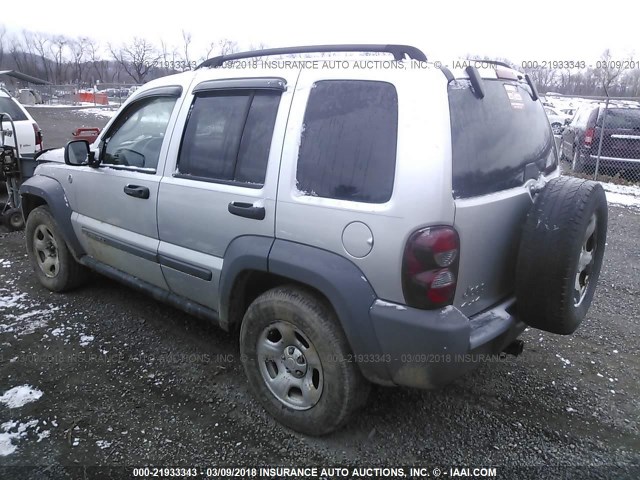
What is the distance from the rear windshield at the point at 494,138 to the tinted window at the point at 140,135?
1998 millimetres

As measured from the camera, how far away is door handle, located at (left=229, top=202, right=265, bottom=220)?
264 centimetres

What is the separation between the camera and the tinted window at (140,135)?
3424mm

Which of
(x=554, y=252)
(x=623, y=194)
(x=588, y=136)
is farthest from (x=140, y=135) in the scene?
(x=588, y=136)

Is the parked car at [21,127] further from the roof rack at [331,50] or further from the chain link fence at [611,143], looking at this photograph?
the chain link fence at [611,143]

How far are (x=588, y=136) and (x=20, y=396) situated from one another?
35.9 ft

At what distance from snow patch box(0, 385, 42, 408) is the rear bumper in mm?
2222

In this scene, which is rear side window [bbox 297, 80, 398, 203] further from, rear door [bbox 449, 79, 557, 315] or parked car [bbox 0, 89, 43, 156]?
parked car [bbox 0, 89, 43, 156]

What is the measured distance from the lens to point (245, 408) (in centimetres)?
297

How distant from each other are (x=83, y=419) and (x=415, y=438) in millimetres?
1900

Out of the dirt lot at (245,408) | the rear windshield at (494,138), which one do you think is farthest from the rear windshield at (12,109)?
the rear windshield at (494,138)

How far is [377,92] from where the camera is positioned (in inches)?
92.2

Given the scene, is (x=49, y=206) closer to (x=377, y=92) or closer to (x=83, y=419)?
(x=83, y=419)

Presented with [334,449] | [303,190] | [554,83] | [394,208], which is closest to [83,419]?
[334,449]

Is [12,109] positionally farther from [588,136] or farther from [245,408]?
[588,136]
